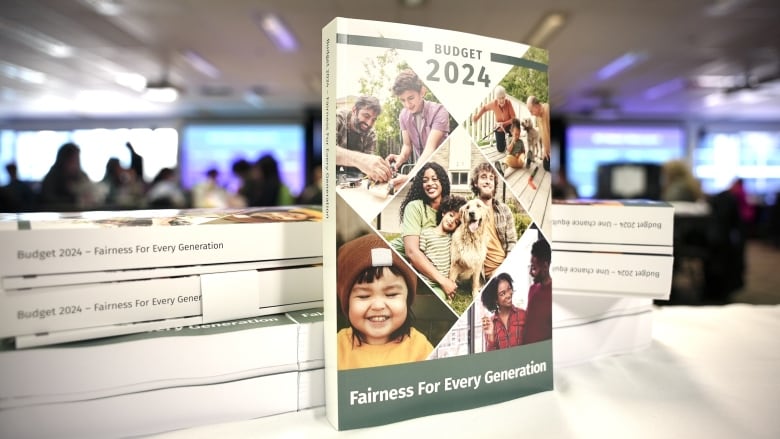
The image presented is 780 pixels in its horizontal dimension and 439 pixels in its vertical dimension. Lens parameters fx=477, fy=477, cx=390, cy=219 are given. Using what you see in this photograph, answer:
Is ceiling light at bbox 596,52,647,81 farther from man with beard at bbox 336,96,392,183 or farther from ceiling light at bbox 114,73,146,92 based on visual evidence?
ceiling light at bbox 114,73,146,92

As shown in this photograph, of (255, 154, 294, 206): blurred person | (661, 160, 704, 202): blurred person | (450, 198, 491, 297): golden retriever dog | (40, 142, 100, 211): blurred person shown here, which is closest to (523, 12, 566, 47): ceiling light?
(661, 160, 704, 202): blurred person

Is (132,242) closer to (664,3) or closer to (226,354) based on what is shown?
(226,354)

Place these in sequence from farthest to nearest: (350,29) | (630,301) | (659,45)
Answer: (659,45)
(630,301)
(350,29)

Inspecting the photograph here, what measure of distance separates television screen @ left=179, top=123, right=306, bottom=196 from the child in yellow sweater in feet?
31.4

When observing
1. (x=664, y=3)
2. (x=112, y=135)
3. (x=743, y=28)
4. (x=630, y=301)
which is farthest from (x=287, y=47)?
(x=112, y=135)

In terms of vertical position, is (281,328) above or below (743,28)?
below

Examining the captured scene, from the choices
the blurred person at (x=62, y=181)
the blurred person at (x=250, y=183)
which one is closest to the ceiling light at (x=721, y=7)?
the blurred person at (x=250, y=183)

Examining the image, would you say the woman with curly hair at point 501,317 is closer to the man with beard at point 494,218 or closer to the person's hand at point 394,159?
the man with beard at point 494,218

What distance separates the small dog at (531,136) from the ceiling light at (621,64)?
5787mm

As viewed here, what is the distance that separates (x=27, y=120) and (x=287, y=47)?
27.8ft

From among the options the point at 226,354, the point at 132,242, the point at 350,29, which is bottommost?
the point at 226,354

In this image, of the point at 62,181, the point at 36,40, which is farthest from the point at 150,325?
the point at 36,40

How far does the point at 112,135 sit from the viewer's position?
33.3ft

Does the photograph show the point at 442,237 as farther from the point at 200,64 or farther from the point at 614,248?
the point at 200,64
